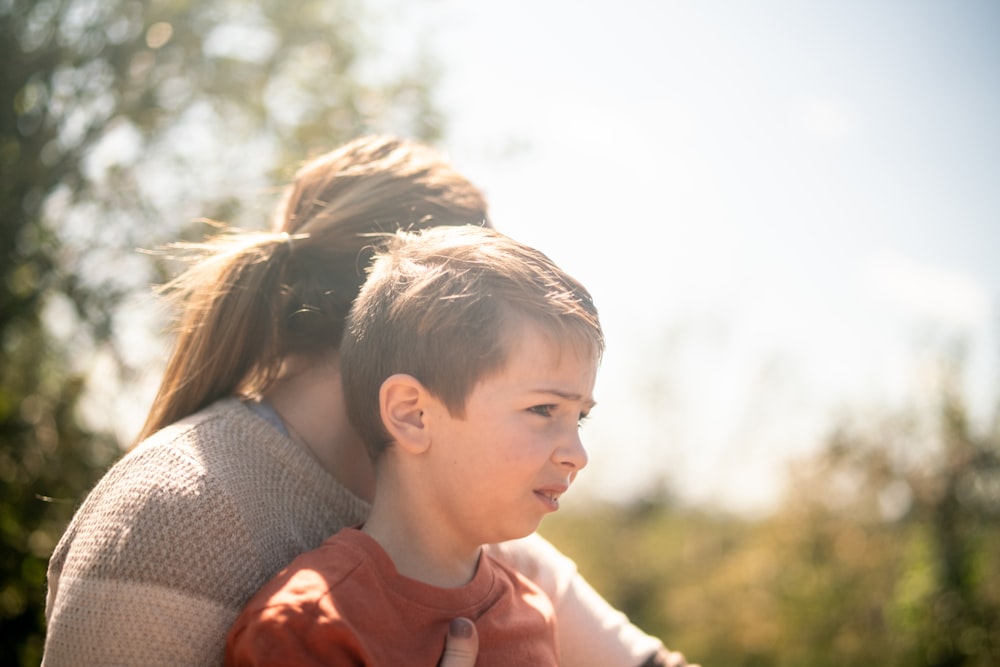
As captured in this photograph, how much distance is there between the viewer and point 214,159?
550 centimetres

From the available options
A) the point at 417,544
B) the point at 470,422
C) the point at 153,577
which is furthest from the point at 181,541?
the point at 470,422

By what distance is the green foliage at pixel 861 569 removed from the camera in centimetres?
1036

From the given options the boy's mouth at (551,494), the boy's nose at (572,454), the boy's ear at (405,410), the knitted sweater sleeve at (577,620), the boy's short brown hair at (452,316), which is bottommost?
the knitted sweater sleeve at (577,620)

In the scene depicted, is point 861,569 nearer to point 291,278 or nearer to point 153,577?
point 291,278

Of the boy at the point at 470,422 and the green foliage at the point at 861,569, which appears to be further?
the green foliage at the point at 861,569

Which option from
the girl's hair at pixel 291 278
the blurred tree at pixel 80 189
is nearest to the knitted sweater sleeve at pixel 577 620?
the girl's hair at pixel 291 278

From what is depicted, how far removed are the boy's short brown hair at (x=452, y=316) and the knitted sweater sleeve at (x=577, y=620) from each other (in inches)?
18.8

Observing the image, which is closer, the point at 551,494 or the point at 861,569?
the point at 551,494

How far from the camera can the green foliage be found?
1036cm

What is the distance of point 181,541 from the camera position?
5.17ft

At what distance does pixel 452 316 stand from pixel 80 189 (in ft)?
13.4

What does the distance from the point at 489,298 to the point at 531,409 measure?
0.72 ft

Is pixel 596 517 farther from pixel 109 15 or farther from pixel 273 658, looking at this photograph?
pixel 273 658

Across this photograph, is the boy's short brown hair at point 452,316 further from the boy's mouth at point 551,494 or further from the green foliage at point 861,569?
the green foliage at point 861,569
